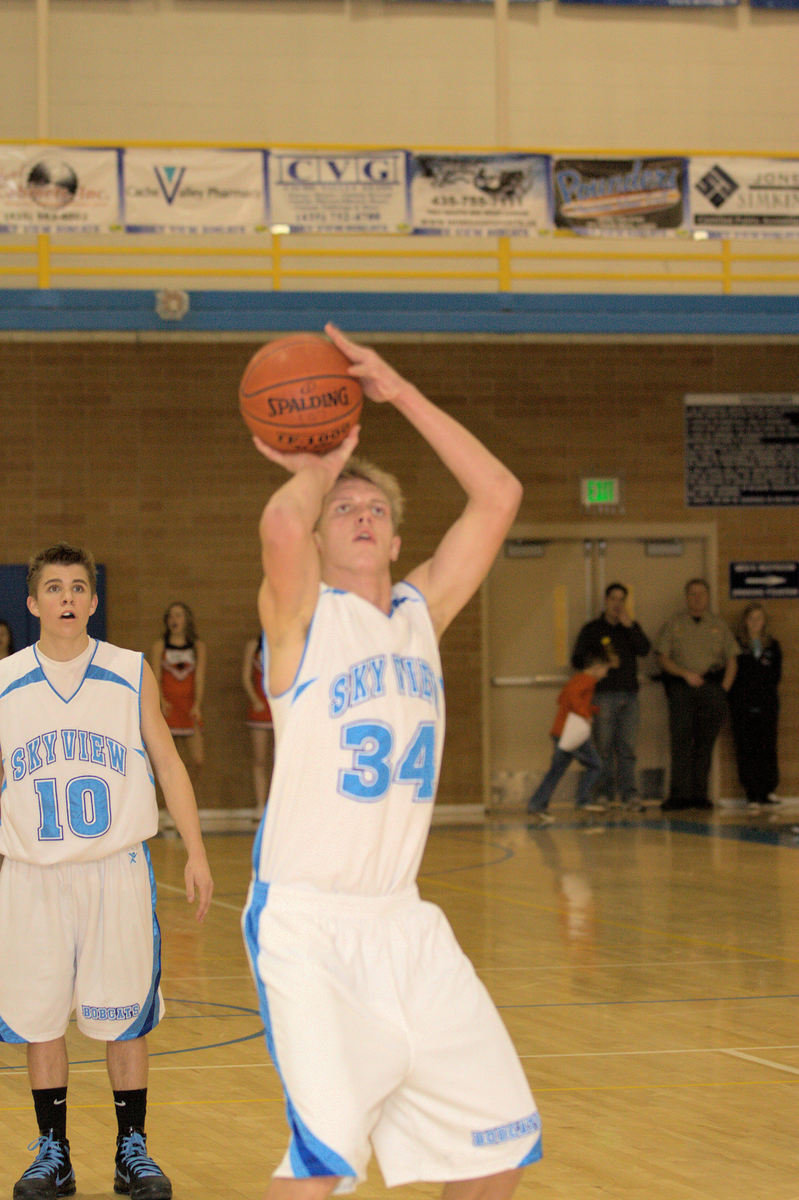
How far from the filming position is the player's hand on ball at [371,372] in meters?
2.96

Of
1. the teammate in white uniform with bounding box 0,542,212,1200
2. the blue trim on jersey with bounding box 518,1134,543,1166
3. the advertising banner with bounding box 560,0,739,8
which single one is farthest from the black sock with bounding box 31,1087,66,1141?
the advertising banner with bounding box 560,0,739,8

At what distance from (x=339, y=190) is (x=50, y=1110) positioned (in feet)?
27.5

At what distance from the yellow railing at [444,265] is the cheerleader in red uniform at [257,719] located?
10.3 feet

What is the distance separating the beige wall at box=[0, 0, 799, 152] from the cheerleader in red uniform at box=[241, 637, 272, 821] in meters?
4.54

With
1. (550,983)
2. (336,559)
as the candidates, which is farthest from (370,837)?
(550,983)

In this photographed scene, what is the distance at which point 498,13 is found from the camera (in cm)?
1307

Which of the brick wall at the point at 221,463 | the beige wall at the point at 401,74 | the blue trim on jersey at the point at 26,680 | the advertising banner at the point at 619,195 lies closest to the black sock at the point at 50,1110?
the blue trim on jersey at the point at 26,680

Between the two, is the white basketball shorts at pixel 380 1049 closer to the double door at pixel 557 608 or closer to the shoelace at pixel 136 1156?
the shoelace at pixel 136 1156

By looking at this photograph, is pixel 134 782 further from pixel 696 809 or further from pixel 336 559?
pixel 696 809

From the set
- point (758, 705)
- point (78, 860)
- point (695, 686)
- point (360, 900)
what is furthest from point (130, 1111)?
point (758, 705)

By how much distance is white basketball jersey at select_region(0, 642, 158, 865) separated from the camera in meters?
3.93

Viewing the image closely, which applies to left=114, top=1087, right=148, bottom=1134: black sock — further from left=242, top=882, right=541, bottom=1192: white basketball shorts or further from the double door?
the double door

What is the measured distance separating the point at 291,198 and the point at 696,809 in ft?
21.2

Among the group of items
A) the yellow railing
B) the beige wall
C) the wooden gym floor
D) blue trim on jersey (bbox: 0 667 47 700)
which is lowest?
the wooden gym floor
